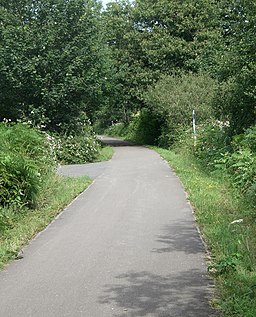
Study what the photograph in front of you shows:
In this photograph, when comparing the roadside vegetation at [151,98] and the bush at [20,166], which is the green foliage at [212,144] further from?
the bush at [20,166]

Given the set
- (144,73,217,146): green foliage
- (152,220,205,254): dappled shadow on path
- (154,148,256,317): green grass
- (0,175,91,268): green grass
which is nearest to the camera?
(154,148,256,317): green grass

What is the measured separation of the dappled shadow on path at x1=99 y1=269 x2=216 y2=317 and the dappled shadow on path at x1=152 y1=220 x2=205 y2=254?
102cm

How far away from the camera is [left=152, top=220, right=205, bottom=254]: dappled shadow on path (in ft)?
22.7

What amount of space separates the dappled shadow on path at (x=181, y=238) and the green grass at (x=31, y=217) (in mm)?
2231

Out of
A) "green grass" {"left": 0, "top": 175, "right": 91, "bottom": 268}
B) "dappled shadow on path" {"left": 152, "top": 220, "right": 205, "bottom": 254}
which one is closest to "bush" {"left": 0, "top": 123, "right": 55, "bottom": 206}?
"green grass" {"left": 0, "top": 175, "right": 91, "bottom": 268}

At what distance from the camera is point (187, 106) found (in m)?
25.5

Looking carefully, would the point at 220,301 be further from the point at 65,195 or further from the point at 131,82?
the point at 131,82

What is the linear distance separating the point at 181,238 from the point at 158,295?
251 centimetres

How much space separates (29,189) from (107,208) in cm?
177

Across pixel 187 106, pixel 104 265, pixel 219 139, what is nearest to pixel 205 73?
pixel 187 106

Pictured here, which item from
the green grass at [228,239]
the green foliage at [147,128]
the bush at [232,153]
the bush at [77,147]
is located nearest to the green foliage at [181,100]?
the bush at [232,153]

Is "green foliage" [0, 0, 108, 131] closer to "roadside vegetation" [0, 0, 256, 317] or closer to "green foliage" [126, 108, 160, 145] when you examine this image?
"roadside vegetation" [0, 0, 256, 317]

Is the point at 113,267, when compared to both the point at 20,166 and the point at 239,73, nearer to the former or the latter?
the point at 20,166

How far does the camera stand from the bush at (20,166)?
951 centimetres
